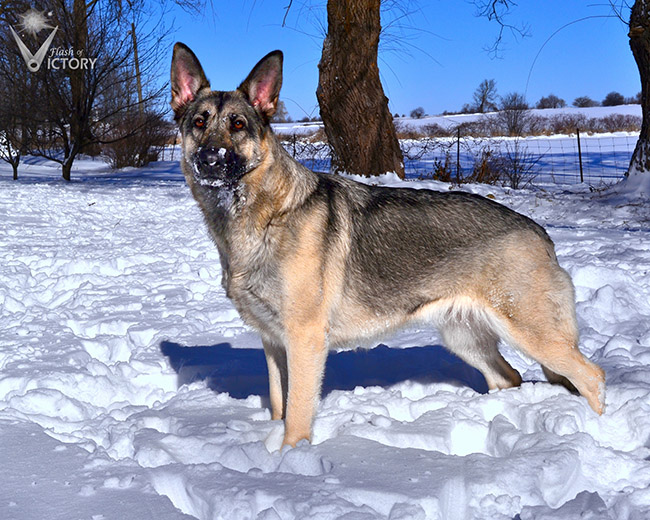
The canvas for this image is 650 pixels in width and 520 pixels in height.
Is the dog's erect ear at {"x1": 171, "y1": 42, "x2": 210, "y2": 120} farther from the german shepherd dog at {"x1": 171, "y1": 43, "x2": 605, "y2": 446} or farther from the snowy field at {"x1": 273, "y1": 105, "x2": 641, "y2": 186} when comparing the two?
the snowy field at {"x1": 273, "y1": 105, "x2": 641, "y2": 186}

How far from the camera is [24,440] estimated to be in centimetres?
311

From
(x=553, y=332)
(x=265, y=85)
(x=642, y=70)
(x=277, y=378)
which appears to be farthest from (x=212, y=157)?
(x=642, y=70)

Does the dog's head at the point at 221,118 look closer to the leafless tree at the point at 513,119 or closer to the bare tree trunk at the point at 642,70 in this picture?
the bare tree trunk at the point at 642,70

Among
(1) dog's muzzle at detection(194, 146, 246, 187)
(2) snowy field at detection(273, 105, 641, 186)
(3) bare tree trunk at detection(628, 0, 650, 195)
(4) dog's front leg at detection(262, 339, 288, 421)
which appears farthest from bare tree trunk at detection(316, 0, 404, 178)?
(1) dog's muzzle at detection(194, 146, 246, 187)

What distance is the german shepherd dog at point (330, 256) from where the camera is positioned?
323 cm

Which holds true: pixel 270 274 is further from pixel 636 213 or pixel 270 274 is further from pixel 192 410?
pixel 636 213

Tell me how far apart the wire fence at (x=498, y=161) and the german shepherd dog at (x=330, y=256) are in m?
10.2

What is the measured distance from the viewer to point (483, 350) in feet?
13.1

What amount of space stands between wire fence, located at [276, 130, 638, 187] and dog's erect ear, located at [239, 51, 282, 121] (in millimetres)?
10400

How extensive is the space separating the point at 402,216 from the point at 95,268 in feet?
17.1

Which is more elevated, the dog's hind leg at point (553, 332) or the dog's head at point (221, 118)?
the dog's head at point (221, 118)

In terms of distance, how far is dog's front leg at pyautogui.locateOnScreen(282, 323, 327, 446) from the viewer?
3.21 metres

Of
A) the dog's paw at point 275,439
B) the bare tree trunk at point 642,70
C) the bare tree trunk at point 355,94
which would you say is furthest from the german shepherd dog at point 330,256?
the bare tree trunk at point 642,70

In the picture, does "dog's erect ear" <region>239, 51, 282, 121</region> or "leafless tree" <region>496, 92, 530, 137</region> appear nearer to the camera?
"dog's erect ear" <region>239, 51, 282, 121</region>
